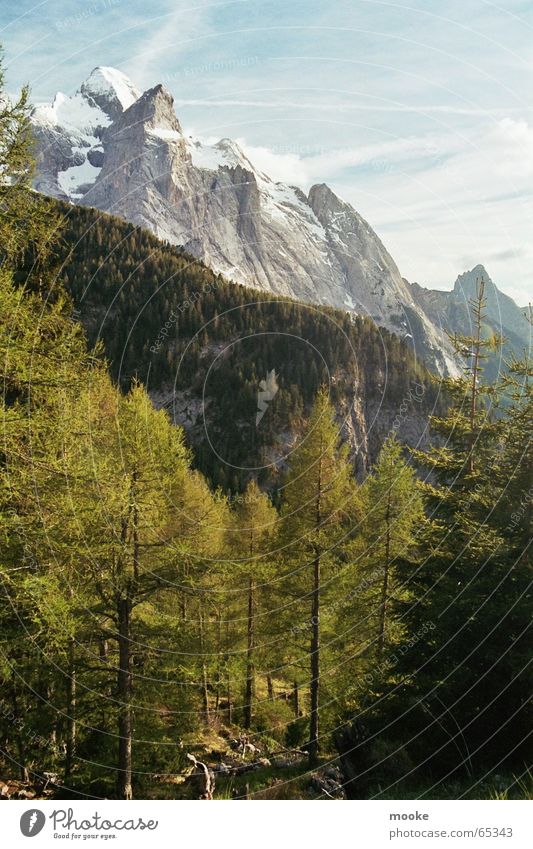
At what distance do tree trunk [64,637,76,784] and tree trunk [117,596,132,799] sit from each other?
1.01 metres

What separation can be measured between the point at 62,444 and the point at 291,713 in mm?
20063

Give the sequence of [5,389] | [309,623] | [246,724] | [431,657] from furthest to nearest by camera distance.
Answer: [246,724], [309,623], [431,657], [5,389]

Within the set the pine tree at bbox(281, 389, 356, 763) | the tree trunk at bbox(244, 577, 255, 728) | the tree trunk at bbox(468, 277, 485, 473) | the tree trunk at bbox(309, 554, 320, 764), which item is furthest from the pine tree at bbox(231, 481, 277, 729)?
the tree trunk at bbox(468, 277, 485, 473)

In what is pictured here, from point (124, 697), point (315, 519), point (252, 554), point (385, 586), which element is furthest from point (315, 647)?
point (124, 697)

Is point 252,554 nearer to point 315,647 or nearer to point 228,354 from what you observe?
point 315,647

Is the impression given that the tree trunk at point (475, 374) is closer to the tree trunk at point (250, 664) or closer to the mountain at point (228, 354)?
the tree trunk at point (250, 664)

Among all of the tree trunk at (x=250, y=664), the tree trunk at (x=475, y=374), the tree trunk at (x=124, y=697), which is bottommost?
the tree trunk at (x=250, y=664)

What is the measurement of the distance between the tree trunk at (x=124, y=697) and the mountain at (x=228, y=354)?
105 m

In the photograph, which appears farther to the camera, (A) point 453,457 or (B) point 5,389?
(A) point 453,457

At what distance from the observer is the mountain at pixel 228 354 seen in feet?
420

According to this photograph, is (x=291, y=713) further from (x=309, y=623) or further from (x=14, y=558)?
(x=14, y=558)

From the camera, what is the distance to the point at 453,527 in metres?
15.3

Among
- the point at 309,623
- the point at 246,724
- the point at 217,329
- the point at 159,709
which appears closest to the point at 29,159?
the point at 159,709

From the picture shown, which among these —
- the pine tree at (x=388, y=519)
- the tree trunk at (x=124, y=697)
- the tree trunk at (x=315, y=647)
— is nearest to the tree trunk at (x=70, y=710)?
the tree trunk at (x=124, y=697)
